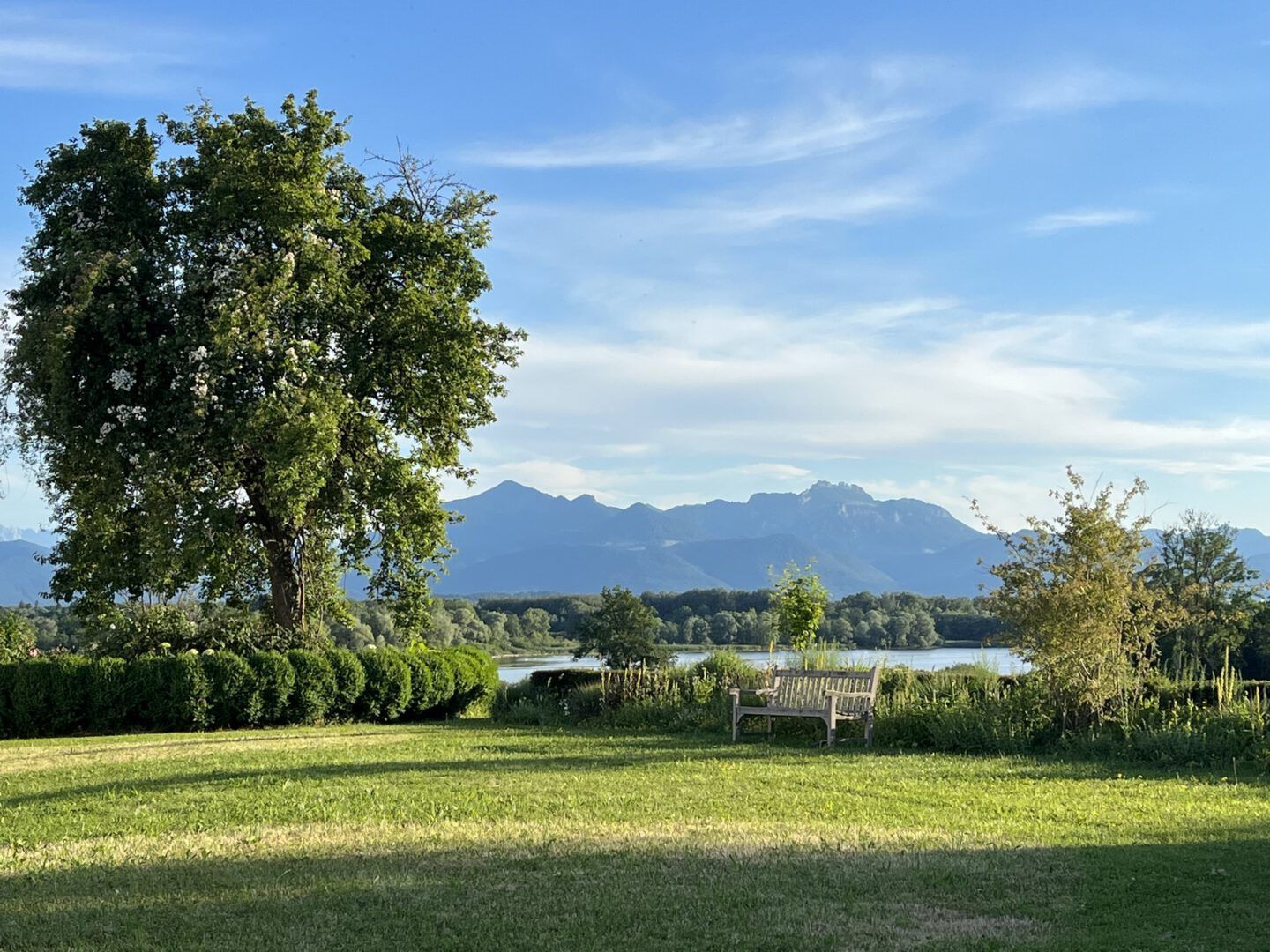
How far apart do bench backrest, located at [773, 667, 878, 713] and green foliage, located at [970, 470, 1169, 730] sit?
5.73 ft

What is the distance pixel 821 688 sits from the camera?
13945 millimetres

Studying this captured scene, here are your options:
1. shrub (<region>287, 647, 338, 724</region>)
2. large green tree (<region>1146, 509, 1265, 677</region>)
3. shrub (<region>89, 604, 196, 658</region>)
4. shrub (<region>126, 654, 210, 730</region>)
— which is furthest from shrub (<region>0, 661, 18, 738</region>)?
large green tree (<region>1146, 509, 1265, 677</region>)

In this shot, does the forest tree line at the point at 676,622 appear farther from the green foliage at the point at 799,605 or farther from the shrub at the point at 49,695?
the shrub at the point at 49,695

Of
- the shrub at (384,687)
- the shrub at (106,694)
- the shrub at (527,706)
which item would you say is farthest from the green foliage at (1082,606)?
the shrub at (106,694)

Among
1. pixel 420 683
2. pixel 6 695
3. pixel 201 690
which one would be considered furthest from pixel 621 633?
pixel 6 695

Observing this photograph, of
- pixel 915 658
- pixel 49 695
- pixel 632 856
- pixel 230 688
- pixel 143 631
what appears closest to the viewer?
pixel 632 856

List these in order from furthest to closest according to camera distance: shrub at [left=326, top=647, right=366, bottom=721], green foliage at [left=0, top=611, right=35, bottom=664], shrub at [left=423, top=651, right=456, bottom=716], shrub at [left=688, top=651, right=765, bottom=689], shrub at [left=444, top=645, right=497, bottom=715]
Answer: shrub at [left=444, top=645, right=497, bottom=715], shrub at [left=423, top=651, right=456, bottom=716], green foliage at [left=0, top=611, right=35, bottom=664], shrub at [left=326, top=647, right=366, bottom=721], shrub at [left=688, top=651, right=765, bottom=689]

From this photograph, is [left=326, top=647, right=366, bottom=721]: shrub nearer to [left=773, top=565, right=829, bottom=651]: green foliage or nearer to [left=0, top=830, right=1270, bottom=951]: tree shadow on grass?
[left=773, top=565, right=829, bottom=651]: green foliage

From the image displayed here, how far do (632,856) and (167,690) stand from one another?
37.8 feet

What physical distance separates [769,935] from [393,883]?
1.95 metres

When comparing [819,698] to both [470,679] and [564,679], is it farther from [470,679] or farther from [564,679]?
[470,679]

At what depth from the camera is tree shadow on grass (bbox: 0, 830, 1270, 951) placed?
4.82 meters

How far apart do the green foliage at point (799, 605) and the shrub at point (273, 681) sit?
8078 mm

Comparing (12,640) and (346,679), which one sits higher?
(12,640)
